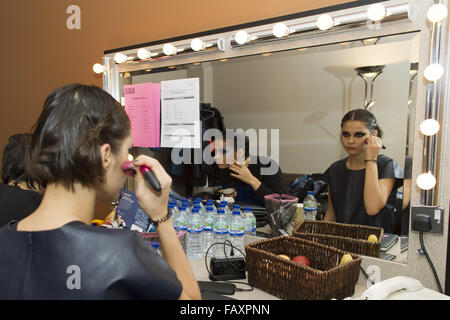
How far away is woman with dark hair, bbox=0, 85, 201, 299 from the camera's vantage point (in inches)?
22.3

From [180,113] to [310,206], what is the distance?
2.26ft

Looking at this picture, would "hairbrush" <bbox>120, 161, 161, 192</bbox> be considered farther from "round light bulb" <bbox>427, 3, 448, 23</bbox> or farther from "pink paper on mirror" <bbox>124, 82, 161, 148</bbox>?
"round light bulb" <bbox>427, 3, 448, 23</bbox>

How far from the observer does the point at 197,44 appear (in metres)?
1.35

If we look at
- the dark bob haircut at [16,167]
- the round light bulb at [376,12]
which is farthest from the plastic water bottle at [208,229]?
the round light bulb at [376,12]

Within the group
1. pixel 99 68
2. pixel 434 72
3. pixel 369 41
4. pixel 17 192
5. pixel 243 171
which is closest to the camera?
pixel 434 72

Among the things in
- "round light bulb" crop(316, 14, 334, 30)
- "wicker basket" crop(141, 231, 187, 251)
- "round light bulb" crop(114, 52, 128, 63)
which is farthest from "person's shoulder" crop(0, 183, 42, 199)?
"round light bulb" crop(316, 14, 334, 30)

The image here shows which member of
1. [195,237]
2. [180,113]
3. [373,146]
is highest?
[180,113]

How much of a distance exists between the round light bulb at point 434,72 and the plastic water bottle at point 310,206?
516 millimetres

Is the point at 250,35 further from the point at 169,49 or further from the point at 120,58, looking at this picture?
the point at 120,58

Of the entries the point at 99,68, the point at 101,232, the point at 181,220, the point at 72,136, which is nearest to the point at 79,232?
the point at 101,232
